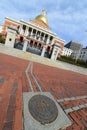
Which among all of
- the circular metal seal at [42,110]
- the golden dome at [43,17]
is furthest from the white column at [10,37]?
the golden dome at [43,17]

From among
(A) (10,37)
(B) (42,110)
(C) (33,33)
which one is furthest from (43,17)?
(B) (42,110)

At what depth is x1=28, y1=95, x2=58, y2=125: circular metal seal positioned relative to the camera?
8.22 ft

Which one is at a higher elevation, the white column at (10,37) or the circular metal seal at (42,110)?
the white column at (10,37)

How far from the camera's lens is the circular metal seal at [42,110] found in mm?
2506

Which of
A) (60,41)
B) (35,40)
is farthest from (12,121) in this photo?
(60,41)

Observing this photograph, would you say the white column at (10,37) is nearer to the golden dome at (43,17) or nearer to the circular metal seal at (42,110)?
the circular metal seal at (42,110)

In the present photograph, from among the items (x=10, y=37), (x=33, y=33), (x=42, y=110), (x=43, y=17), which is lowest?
(x=42, y=110)

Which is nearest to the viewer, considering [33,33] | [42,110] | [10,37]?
[42,110]

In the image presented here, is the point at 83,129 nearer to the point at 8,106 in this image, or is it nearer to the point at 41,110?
the point at 41,110

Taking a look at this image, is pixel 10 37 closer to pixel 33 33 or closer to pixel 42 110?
pixel 42 110

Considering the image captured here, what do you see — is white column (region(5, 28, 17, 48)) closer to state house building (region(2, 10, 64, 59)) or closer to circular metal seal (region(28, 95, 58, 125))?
circular metal seal (region(28, 95, 58, 125))

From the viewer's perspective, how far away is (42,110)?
272 cm

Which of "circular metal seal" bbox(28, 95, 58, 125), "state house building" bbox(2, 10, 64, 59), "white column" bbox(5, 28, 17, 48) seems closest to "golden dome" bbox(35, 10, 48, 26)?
"state house building" bbox(2, 10, 64, 59)

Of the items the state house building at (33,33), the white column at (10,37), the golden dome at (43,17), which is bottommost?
the white column at (10,37)
